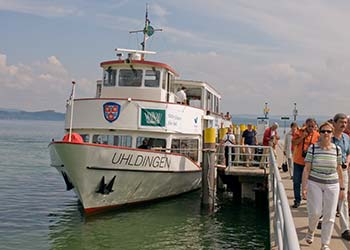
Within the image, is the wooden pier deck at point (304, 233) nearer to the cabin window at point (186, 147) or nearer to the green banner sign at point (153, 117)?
the green banner sign at point (153, 117)

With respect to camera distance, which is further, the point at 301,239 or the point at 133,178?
the point at 133,178

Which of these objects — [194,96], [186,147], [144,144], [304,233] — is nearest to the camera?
[304,233]

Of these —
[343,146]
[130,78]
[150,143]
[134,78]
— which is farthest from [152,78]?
[343,146]

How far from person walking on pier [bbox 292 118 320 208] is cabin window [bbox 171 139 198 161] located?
6175 mm

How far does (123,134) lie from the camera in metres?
13.6

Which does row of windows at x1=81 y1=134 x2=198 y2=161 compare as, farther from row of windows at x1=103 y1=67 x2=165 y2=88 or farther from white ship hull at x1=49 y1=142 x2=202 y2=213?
row of windows at x1=103 y1=67 x2=165 y2=88

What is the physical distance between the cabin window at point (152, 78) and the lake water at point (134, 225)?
400 cm

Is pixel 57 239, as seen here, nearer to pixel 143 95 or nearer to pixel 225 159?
pixel 143 95

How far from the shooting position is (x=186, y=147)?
15.4m

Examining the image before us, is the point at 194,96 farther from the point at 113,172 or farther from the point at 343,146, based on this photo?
the point at 343,146

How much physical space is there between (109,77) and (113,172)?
13.9 ft

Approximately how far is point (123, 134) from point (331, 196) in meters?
8.78

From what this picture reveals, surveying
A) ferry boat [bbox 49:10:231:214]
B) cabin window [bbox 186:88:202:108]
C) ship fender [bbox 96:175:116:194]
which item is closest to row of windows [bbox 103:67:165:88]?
ferry boat [bbox 49:10:231:214]

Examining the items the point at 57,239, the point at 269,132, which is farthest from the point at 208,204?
the point at 57,239
